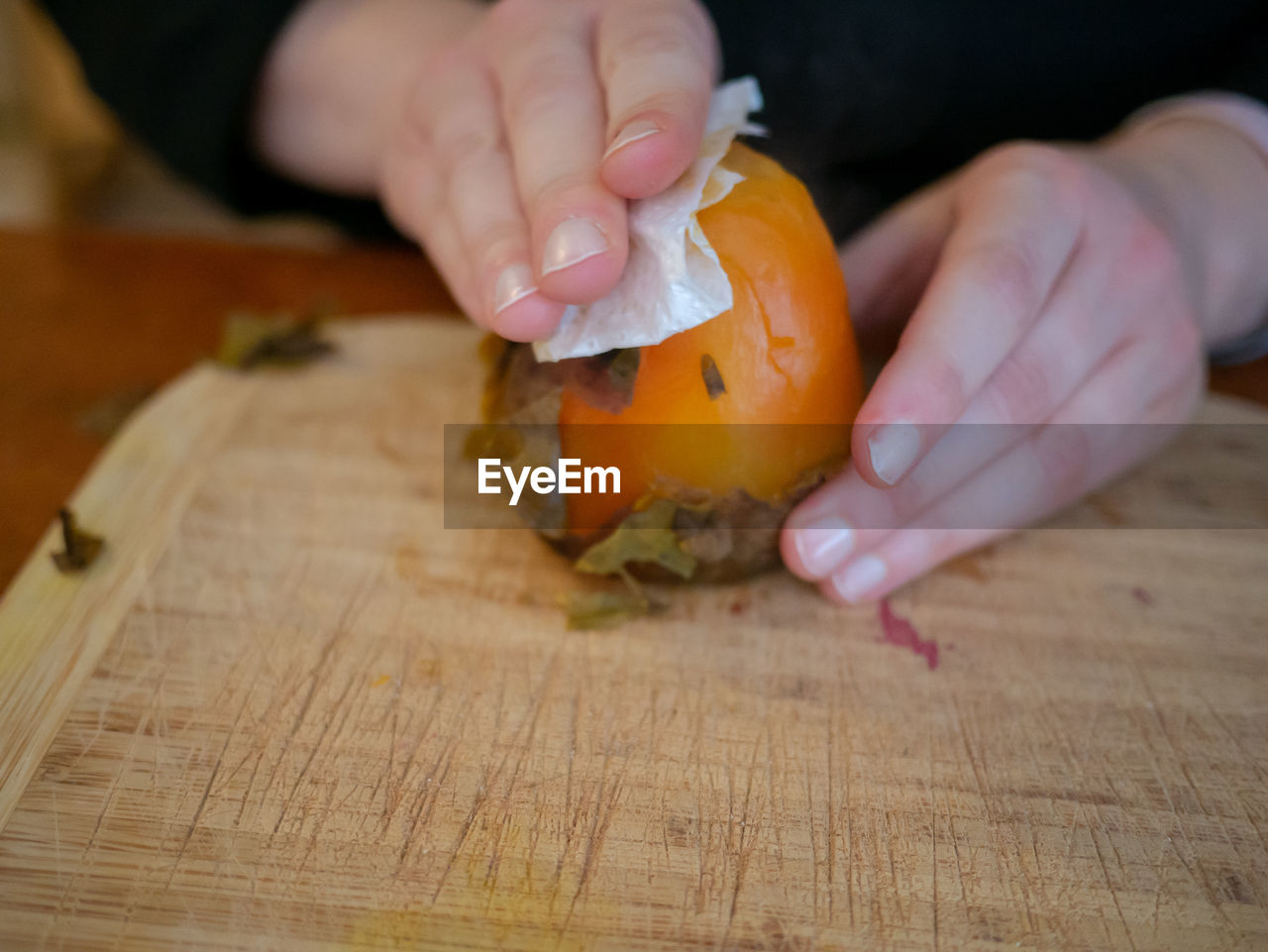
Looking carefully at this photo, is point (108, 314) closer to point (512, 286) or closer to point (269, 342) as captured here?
point (269, 342)

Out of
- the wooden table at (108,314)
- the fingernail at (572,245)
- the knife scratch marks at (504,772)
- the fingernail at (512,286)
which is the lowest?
the wooden table at (108,314)

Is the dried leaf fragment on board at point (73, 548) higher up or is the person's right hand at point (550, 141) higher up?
the person's right hand at point (550, 141)

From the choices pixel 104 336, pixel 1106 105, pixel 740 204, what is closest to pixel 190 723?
pixel 740 204

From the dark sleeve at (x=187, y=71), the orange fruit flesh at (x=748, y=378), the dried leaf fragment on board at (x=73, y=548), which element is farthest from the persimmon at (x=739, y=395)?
the dark sleeve at (x=187, y=71)

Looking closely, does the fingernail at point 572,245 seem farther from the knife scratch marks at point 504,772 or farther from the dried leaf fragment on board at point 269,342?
the dried leaf fragment on board at point 269,342

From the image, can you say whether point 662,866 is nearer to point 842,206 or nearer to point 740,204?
point 740,204

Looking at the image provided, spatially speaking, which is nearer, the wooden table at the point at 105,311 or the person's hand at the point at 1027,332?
the person's hand at the point at 1027,332

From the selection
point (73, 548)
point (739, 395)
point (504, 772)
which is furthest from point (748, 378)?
point (73, 548)
